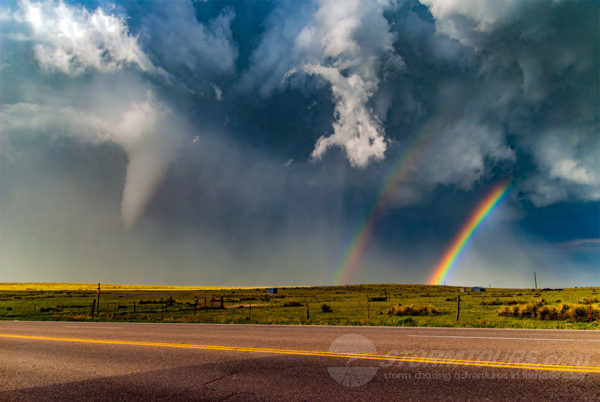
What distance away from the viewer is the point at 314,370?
7.61 meters

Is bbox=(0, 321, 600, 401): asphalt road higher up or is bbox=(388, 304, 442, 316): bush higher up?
bbox=(388, 304, 442, 316): bush

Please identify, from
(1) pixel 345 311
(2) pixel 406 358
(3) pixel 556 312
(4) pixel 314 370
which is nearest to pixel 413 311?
(1) pixel 345 311

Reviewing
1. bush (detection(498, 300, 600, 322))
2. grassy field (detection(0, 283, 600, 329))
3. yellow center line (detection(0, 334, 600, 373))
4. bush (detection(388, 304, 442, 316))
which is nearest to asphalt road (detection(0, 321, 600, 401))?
yellow center line (detection(0, 334, 600, 373))

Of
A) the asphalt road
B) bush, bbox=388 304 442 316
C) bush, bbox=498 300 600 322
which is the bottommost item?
the asphalt road

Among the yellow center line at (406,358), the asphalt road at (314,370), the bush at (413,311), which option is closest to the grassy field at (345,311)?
the bush at (413,311)

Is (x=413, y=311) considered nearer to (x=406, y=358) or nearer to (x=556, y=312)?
(x=556, y=312)

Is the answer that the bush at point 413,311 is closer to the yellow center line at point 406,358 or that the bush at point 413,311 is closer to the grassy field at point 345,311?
the grassy field at point 345,311

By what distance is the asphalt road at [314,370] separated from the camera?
6086mm

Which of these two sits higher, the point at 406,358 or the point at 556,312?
the point at 556,312

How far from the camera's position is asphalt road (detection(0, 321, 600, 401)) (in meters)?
6.09

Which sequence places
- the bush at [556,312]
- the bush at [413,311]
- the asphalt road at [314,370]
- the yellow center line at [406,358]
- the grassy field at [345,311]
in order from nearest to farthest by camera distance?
the asphalt road at [314,370]
the yellow center line at [406,358]
the grassy field at [345,311]
the bush at [556,312]
the bush at [413,311]

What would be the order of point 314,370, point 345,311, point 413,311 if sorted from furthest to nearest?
point 345,311 → point 413,311 → point 314,370

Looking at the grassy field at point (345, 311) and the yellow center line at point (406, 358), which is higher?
the grassy field at point (345, 311)

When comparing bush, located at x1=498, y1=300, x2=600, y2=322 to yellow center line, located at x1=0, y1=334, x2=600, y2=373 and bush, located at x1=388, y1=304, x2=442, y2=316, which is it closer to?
bush, located at x1=388, y1=304, x2=442, y2=316
